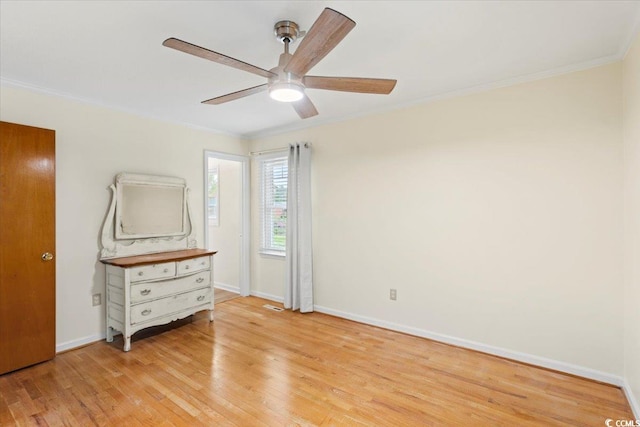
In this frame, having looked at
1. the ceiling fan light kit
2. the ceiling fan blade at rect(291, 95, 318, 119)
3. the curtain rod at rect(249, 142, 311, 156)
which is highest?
the curtain rod at rect(249, 142, 311, 156)

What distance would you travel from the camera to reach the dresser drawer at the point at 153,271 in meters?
3.01

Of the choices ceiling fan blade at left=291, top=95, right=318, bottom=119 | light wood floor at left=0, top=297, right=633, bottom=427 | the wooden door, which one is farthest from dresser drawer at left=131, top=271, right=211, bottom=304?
ceiling fan blade at left=291, top=95, right=318, bottom=119

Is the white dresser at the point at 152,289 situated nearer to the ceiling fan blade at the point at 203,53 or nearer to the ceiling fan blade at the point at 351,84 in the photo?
the ceiling fan blade at the point at 203,53

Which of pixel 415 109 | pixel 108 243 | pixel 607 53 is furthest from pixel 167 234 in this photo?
pixel 607 53

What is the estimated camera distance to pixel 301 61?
66.9 inches

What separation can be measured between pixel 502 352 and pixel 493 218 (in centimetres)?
120

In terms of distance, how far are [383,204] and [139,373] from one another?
2.78 m

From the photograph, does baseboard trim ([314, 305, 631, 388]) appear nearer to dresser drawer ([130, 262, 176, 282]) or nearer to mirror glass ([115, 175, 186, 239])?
dresser drawer ([130, 262, 176, 282])

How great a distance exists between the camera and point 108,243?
3254 millimetres

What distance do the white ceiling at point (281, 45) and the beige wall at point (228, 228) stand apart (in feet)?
6.76

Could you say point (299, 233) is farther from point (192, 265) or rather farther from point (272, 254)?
point (192, 265)

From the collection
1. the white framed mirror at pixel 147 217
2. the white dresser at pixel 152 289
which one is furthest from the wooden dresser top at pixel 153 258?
the white framed mirror at pixel 147 217

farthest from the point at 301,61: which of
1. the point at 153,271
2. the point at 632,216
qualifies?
the point at 153,271

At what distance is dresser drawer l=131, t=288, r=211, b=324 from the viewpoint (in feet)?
9.97
